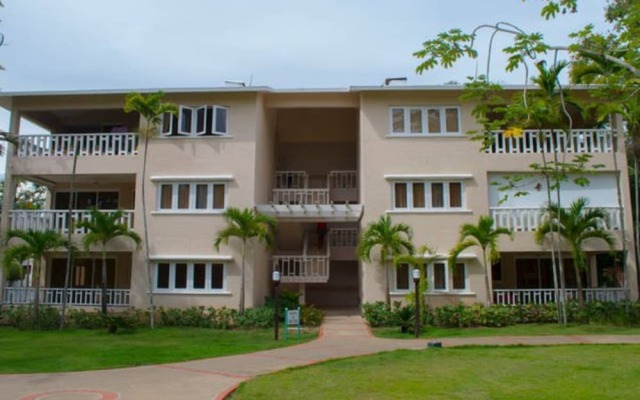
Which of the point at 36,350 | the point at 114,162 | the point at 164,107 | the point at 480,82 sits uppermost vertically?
the point at 164,107

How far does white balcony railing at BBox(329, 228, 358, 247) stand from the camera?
22.9 meters

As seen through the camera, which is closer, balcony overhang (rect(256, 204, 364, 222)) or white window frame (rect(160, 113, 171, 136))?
balcony overhang (rect(256, 204, 364, 222))

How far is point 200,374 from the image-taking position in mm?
10648

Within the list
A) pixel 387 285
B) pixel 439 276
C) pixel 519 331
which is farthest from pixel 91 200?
pixel 519 331

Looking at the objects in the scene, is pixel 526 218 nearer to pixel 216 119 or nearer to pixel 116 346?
pixel 216 119

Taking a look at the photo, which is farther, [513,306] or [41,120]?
[41,120]

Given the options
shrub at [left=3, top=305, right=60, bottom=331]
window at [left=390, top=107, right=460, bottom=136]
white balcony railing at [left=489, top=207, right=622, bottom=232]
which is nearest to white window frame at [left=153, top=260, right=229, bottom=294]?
shrub at [left=3, top=305, right=60, bottom=331]

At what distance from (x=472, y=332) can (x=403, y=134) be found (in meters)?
7.42

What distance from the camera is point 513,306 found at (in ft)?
59.7

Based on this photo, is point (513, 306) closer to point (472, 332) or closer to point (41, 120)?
point (472, 332)

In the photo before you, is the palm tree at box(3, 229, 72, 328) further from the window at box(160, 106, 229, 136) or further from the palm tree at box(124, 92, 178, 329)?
the window at box(160, 106, 229, 136)

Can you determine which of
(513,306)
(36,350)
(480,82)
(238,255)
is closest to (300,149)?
(238,255)

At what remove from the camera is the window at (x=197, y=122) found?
66.1 ft

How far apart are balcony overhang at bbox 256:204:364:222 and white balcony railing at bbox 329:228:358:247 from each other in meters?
2.82
